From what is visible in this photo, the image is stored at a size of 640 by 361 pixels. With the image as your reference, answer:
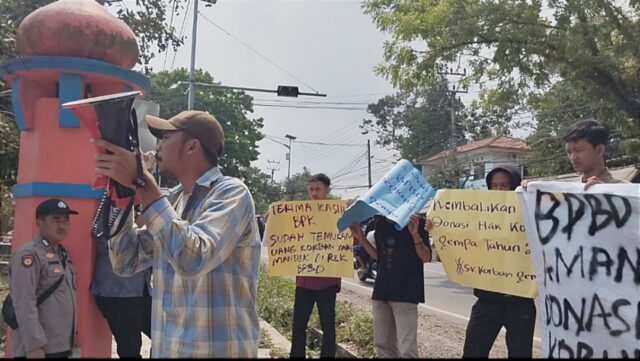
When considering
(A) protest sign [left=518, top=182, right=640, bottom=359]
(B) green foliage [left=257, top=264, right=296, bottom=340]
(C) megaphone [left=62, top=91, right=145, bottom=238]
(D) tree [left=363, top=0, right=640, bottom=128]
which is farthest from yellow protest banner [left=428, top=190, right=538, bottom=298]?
(D) tree [left=363, top=0, right=640, bottom=128]

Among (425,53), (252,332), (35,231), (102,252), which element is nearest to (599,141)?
(252,332)

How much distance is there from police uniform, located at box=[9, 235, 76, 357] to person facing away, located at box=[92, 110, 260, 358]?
97cm

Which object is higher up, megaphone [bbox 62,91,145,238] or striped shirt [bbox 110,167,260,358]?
megaphone [bbox 62,91,145,238]

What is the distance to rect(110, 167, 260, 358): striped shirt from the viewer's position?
6.12 ft

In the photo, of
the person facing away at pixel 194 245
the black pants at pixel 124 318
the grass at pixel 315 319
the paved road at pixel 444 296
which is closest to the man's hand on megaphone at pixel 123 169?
the person facing away at pixel 194 245

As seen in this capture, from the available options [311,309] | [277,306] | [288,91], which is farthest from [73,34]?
[288,91]

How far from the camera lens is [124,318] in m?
3.73

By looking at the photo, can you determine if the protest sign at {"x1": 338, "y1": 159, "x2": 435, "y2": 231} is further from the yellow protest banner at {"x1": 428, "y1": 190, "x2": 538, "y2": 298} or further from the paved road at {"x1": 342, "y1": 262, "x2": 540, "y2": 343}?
the paved road at {"x1": 342, "y1": 262, "x2": 540, "y2": 343}

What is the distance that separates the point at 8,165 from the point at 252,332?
5.98m

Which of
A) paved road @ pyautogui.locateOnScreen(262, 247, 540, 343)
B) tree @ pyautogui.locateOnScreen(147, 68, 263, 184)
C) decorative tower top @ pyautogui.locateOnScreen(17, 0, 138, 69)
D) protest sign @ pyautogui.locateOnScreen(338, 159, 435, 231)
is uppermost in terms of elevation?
tree @ pyautogui.locateOnScreen(147, 68, 263, 184)

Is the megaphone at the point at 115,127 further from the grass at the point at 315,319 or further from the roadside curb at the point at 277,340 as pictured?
the grass at the point at 315,319

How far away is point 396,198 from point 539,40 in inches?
390

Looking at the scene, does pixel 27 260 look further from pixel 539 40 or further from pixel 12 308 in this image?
pixel 539 40

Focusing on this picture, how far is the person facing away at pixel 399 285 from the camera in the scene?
3967 mm
